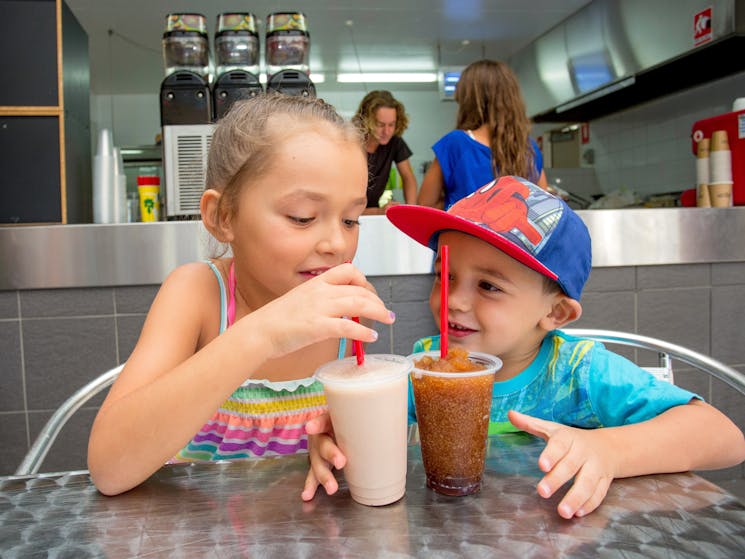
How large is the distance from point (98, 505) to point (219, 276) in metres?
0.57

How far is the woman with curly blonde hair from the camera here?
3990mm

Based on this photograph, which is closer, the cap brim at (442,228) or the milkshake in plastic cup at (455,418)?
the milkshake in plastic cup at (455,418)

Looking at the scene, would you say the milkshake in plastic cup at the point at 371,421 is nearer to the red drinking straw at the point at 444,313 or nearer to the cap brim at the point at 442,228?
the red drinking straw at the point at 444,313

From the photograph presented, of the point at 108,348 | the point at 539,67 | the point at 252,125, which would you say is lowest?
the point at 108,348

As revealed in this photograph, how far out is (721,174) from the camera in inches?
99.4

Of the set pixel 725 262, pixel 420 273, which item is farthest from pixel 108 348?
pixel 725 262

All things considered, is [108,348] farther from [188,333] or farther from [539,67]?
[539,67]

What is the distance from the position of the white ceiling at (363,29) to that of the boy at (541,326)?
5132mm

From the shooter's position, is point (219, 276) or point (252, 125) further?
point (219, 276)

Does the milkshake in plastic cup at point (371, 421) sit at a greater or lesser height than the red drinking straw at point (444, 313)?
lesser

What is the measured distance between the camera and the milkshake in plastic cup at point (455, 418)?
0.65 metres

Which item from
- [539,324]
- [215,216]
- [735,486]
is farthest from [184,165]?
[735,486]

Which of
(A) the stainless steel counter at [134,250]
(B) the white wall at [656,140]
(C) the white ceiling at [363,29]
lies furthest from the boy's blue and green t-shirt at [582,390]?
(C) the white ceiling at [363,29]

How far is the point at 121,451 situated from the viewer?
28.5 inches
